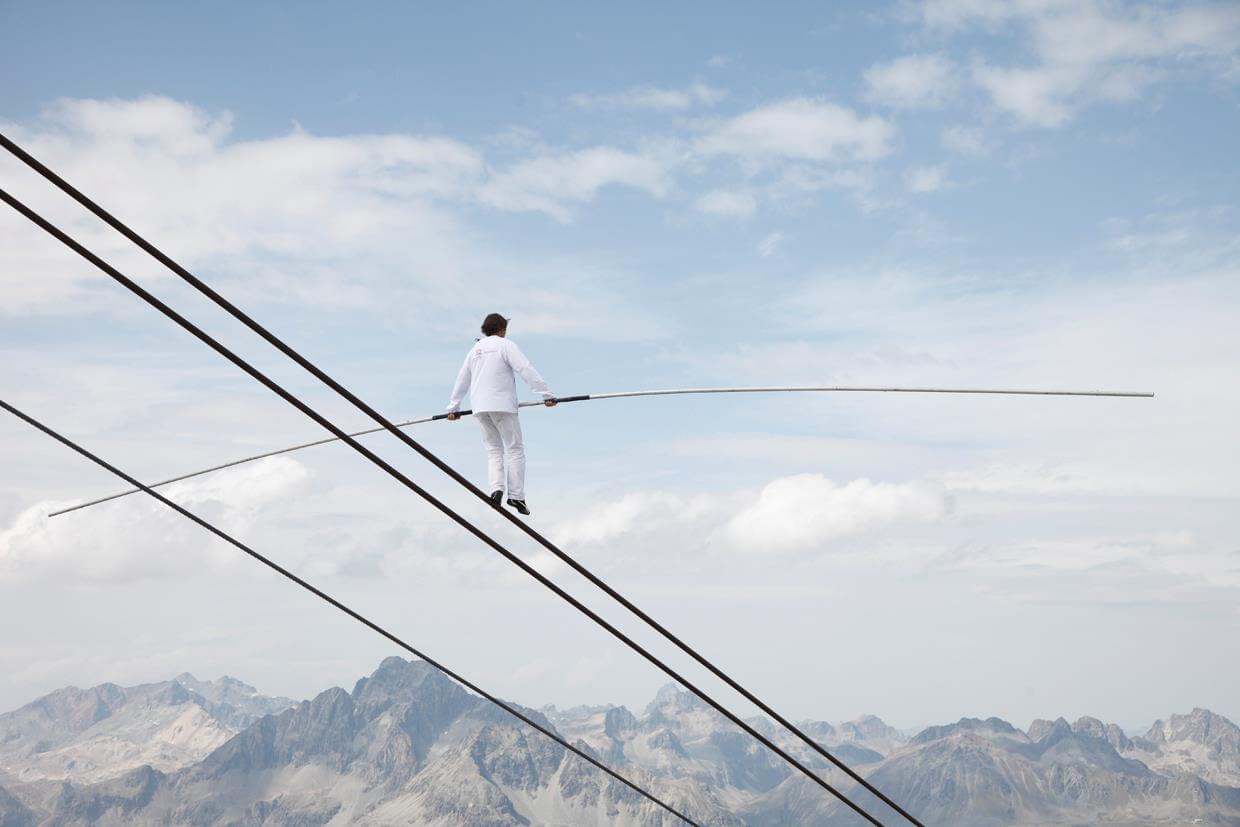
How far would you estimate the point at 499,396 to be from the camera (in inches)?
658

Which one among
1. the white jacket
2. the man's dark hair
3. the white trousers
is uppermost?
the man's dark hair

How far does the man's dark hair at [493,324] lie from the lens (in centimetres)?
1686

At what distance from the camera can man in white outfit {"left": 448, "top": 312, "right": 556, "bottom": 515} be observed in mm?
16484

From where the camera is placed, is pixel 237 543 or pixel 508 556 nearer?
pixel 508 556

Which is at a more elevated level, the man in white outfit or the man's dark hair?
the man's dark hair

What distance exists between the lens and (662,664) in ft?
46.5

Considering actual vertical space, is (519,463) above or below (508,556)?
above

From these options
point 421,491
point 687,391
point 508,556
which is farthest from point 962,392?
point 421,491

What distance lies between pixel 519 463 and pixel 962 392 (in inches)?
240

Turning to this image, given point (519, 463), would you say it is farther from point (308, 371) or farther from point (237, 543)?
point (308, 371)

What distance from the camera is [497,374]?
655 inches

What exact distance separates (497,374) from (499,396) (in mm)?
311

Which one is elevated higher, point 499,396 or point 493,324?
point 493,324

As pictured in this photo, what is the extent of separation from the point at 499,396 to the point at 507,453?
2.78 ft
